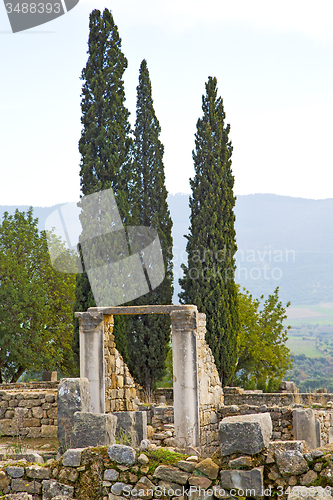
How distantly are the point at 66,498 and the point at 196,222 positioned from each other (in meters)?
15.6

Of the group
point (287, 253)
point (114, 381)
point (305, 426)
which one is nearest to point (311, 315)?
point (287, 253)

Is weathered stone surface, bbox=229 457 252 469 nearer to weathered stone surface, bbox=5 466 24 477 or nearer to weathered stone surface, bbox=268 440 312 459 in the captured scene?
weathered stone surface, bbox=268 440 312 459

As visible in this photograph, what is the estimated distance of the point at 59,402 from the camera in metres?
7.57

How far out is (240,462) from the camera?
15.9 feet

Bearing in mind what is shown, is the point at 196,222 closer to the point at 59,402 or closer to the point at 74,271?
the point at 74,271

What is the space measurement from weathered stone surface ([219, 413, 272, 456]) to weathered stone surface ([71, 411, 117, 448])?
1693 mm

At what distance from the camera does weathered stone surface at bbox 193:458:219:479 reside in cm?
495

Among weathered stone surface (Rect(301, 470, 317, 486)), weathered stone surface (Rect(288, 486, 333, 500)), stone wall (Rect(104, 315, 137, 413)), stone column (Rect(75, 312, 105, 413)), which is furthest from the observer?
stone wall (Rect(104, 315, 137, 413))

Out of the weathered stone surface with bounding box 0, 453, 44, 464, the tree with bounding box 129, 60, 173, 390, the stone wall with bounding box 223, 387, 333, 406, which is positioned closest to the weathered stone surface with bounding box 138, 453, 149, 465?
the weathered stone surface with bounding box 0, 453, 44, 464

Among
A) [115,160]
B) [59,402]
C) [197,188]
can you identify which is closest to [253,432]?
[59,402]

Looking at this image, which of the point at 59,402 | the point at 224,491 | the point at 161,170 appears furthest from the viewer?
the point at 161,170

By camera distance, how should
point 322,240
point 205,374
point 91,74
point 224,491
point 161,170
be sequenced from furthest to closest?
point 322,240
point 161,170
point 91,74
point 205,374
point 224,491

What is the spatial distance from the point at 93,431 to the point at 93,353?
22.0ft

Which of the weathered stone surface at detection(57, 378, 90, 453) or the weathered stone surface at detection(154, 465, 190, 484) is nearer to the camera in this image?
the weathered stone surface at detection(154, 465, 190, 484)
